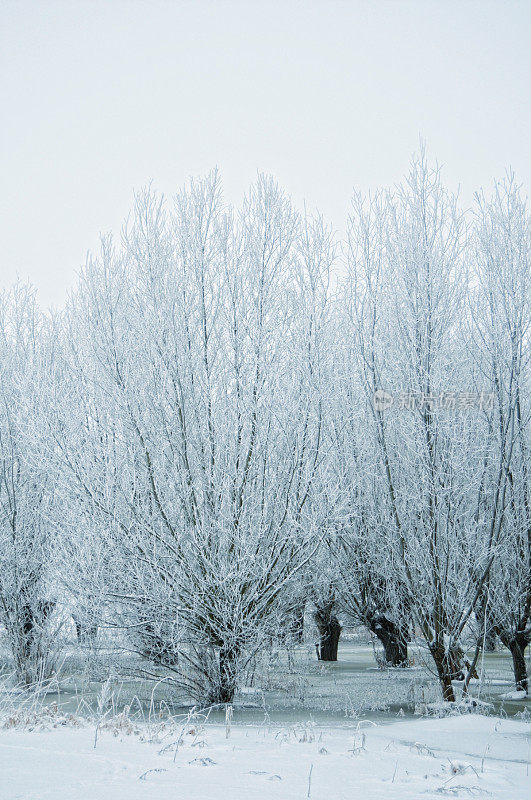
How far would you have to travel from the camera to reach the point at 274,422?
25.2 feet

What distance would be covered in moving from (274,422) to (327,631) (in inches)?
326

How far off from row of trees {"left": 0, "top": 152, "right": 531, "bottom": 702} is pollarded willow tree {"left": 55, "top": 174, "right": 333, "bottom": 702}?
26 millimetres

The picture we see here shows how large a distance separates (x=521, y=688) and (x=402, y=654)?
307cm

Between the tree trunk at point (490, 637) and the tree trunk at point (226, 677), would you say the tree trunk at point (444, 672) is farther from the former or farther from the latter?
the tree trunk at point (226, 677)

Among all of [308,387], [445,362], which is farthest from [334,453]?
[445,362]

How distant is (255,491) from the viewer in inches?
297

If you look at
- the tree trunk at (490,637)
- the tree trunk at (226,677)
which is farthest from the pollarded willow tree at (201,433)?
the tree trunk at (490,637)

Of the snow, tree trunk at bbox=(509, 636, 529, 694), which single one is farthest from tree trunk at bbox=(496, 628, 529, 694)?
the snow

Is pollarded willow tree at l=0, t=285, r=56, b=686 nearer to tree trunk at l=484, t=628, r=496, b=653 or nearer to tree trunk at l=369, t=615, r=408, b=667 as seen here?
tree trunk at l=369, t=615, r=408, b=667

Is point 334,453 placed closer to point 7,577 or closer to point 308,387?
point 308,387

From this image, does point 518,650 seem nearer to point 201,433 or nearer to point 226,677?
point 226,677

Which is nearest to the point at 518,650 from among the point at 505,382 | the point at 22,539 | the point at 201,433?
the point at 505,382

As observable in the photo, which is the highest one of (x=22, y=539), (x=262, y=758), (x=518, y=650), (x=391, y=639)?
(x=22, y=539)

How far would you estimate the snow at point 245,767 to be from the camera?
3.10 metres
